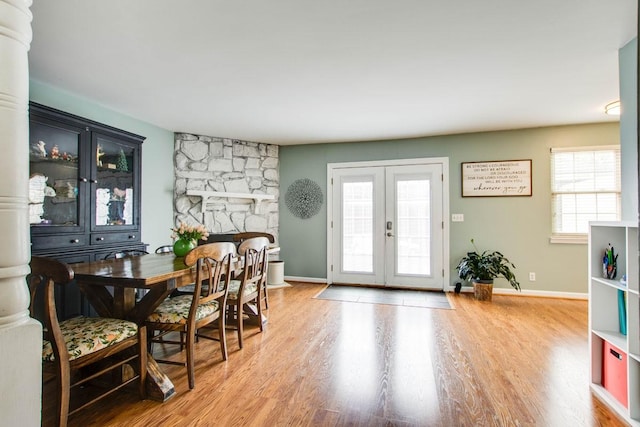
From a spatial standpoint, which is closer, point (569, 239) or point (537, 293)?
point (569, 239)

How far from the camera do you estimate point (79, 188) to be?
2.90 m

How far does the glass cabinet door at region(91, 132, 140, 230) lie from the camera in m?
3.08

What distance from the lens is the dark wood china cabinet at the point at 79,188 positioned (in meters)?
2.58

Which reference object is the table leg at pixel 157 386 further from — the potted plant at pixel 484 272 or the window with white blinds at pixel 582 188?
the window with white blinds at pixel 582 188

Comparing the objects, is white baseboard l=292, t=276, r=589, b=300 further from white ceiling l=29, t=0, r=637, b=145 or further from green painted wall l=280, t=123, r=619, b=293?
white ceiling l=29, t=0, r=637, b=145

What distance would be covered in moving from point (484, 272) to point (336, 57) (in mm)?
3424

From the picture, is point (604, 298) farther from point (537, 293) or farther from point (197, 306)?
point (197, 306)

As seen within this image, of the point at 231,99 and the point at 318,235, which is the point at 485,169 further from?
the point at 231,99

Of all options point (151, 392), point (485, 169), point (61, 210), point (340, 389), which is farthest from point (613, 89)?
point (61, 210)

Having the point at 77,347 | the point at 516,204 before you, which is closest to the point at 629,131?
the point at 516,204

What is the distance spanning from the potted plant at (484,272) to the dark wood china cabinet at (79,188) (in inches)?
162

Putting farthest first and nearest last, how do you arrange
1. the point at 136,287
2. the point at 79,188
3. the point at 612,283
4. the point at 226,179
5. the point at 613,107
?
1. the point at 226,179
2. the point at 613,107
3. the point at 79,188
4. the point at 612,283
5. the point at 136,287

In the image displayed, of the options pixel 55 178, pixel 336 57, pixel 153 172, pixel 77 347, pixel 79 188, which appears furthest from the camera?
pixel 153 172

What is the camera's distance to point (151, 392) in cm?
194
